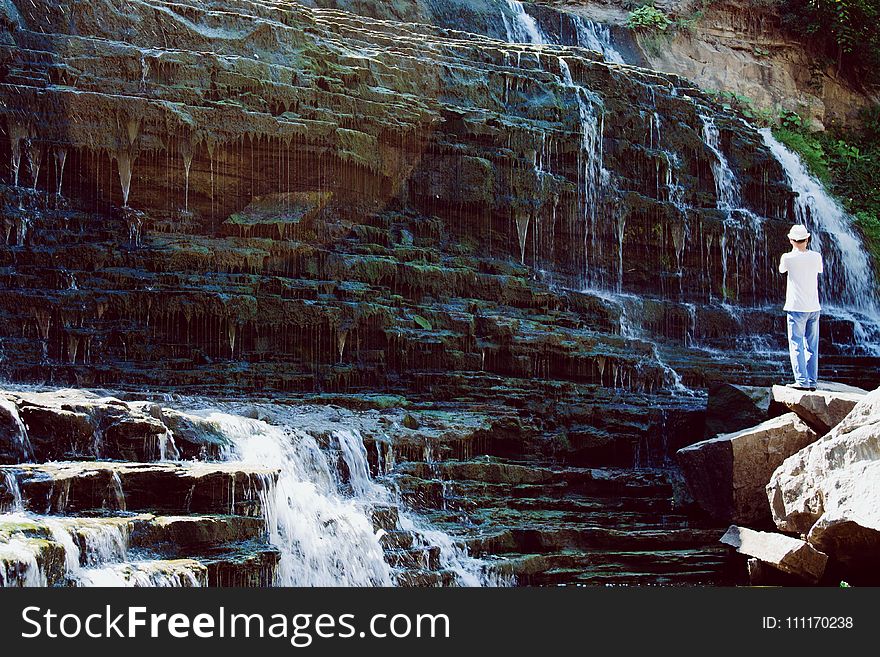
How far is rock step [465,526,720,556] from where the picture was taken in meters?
14.1

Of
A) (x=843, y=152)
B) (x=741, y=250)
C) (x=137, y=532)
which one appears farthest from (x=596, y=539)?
(x=843, y=152)

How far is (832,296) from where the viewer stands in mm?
26656

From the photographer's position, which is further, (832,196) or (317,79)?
(832,196)

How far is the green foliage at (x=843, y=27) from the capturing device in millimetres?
35156

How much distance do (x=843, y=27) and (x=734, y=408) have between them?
2331cm

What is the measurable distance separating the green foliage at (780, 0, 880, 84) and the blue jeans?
25168 mm

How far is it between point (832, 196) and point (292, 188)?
1563 centimetres

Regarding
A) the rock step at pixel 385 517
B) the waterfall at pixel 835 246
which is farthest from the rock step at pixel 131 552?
the waterfall at pixel 835 246

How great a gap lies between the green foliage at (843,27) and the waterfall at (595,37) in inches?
261

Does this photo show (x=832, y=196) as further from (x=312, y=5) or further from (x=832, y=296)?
(x=312, y=5)

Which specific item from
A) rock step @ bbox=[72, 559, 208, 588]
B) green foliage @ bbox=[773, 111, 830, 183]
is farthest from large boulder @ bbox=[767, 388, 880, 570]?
green foliage @ bbox=[773, 111, 830, 183]

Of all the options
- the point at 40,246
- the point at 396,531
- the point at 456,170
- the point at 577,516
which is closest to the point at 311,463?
the point at 396,531

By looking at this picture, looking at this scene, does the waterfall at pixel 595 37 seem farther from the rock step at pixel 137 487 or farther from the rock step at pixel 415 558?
the rock step at pixel 137 487

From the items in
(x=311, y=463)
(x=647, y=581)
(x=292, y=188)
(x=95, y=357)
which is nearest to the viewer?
(x=647, y=581)
